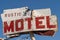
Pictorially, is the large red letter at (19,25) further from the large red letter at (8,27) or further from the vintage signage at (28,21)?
the large red letter at (8,27)

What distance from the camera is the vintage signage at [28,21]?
3180 cm

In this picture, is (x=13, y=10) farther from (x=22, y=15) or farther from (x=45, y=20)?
(x=45, y=20)

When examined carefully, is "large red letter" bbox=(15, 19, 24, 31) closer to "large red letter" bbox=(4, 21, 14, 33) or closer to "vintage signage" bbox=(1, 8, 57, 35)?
"vintage signage" bbox=(1, 8, 57, 35)

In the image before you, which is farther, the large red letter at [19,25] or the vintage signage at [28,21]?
the large red letter at [19,25]

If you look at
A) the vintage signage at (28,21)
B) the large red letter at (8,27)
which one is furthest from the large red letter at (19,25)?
the large red letter at (8,27)

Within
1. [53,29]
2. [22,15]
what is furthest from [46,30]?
[22,15]

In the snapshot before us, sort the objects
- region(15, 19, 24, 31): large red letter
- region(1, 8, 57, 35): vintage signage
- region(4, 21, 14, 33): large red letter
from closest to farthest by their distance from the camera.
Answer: region(1, 8, 57, 35): vintage signage → region(15, 19, 24, 31): large red letter → region(4, 21, 14, 33): large red letter

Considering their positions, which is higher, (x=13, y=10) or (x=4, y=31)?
(x=13, y=10)

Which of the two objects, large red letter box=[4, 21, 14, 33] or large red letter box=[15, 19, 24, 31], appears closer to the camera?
large red letter box=[15, 19, 24, 31]

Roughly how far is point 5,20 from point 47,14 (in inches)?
181

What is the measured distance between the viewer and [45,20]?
1261 inches

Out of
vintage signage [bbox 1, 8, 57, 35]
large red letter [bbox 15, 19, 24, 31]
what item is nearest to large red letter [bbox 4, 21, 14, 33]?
vintage signage [bbox 1, 8, 57, 35]

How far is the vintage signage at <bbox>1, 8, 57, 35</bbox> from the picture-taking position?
31.8 meters

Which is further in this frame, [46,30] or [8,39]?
[8,39]
